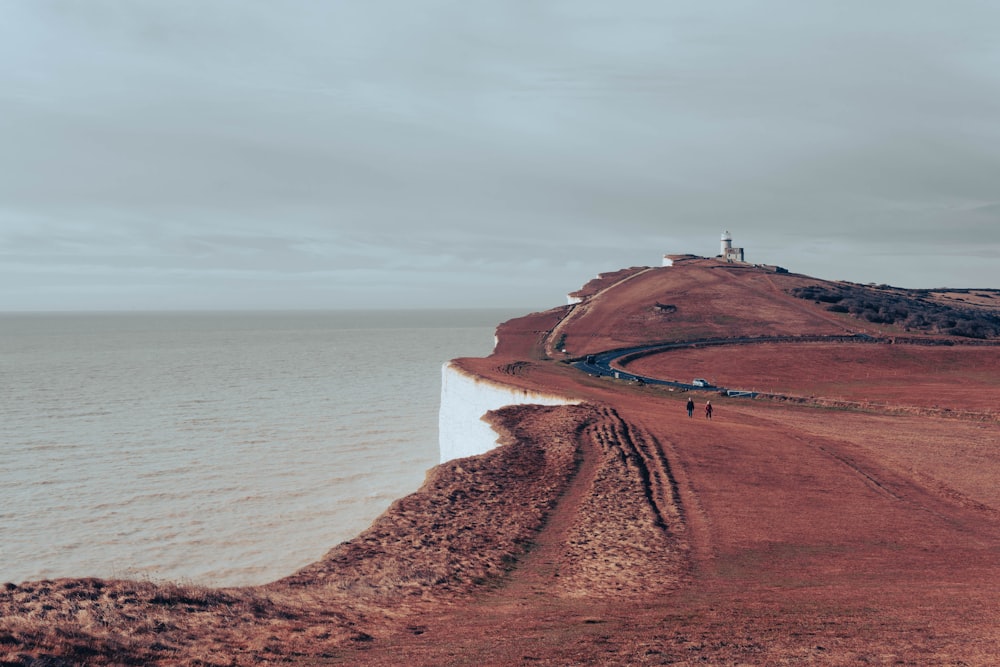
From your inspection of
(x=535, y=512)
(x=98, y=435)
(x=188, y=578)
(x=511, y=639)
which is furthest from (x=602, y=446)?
(x=98, y=435)

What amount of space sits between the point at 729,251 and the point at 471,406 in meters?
112

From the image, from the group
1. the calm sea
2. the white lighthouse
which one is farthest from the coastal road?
the white lighthouse

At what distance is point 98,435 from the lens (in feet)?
146

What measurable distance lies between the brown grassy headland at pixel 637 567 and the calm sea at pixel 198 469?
24.0 ft

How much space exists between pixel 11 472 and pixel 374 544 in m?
27.0

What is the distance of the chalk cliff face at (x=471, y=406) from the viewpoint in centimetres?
4019

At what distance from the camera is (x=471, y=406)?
46969 mm

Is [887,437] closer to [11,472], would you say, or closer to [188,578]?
[188,578]

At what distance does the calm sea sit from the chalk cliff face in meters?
1.78

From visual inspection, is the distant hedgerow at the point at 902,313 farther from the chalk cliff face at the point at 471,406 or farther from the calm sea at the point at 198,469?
the chalk cliff face at the point at 471,406

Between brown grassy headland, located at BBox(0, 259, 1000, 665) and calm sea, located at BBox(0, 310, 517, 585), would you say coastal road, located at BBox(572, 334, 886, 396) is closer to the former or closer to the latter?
brown grassy headland, located at BBox(0, 259, 1000, 665)

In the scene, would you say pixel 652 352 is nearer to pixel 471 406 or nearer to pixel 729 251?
pixel 471 406

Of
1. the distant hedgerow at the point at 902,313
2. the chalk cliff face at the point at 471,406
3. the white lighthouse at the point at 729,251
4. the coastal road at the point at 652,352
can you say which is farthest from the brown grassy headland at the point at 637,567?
the white lighthouse at the point at 729,251

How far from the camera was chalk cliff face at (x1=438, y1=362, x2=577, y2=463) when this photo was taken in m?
40.2
